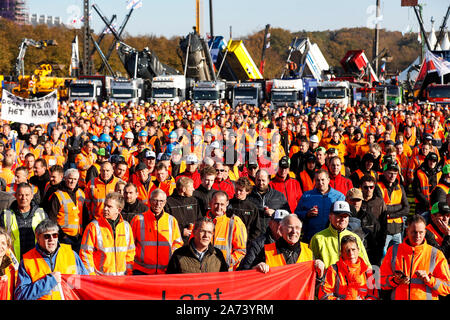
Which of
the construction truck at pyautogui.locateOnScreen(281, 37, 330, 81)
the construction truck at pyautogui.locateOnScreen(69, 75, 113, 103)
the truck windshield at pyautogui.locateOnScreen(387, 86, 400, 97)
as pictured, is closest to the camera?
the construction truck at pyautogui.locateOnScreen(69, 75, 113, 103)

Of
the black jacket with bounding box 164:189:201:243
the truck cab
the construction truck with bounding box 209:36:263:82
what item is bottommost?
the black jacket with bounding box 164:189:201:243

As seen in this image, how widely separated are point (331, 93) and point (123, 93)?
39.8 ft

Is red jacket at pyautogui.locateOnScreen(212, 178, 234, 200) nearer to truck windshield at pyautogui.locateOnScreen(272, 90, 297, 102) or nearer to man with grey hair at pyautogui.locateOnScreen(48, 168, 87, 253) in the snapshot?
man with grey hair at pyautogui.locateOnScreen(48, 168, 87, 253)

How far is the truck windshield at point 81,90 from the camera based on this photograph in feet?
123

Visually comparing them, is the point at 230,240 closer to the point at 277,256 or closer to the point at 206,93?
the point at 277,256

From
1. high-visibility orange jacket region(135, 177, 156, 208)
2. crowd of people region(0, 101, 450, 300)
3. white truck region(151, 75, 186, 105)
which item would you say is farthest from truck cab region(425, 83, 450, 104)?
high-visibility orange jacket region(135, 177, 156, 208)

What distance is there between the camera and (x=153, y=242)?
6.12m

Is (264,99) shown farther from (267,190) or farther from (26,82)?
(267,190)

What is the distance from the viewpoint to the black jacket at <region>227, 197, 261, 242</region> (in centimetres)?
705

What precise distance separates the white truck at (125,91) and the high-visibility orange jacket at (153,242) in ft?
105

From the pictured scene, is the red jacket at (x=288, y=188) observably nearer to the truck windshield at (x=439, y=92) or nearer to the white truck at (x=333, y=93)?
the truck windshield at (x=439, y=92)

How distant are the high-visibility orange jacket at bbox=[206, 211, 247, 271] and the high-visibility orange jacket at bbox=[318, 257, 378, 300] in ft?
4.21

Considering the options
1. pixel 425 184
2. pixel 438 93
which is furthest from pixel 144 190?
pixel 438 93

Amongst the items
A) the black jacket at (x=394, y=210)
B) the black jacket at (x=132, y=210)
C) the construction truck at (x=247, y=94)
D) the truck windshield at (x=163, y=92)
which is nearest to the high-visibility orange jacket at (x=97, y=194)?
the black jacket at (x=132, y=210)
